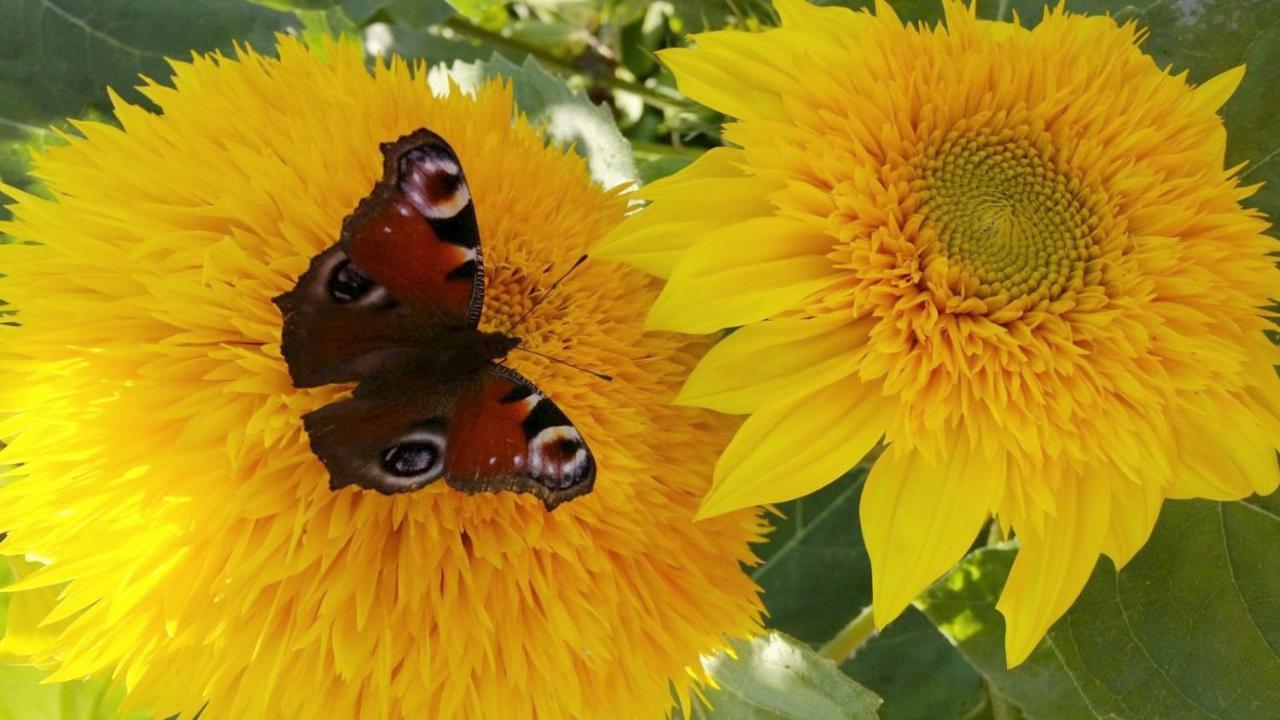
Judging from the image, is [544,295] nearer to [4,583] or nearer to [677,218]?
[677,218]

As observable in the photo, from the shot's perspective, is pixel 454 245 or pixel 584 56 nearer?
pixel 454 245

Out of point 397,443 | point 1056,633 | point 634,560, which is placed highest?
point 397,443

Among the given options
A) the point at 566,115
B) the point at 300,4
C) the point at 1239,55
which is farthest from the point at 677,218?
the point at 300,4

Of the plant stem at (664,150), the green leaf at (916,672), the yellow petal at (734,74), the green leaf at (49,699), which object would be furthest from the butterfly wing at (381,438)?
the green leaf at (916,672)

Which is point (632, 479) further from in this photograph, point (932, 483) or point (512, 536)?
point (932, 483)

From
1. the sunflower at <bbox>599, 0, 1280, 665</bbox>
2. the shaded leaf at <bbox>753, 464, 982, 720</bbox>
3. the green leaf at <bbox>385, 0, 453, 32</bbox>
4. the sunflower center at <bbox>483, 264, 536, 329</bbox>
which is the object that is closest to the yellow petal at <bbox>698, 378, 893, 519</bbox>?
the sunflower at <bbox>599, 0, 1280, 665</bbox>

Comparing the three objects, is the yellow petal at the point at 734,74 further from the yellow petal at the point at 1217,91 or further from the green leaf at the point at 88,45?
the green leaf at the point at 88,45

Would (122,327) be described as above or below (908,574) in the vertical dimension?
above

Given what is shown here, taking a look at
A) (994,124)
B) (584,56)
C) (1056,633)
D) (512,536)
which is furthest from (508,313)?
(584,56)
